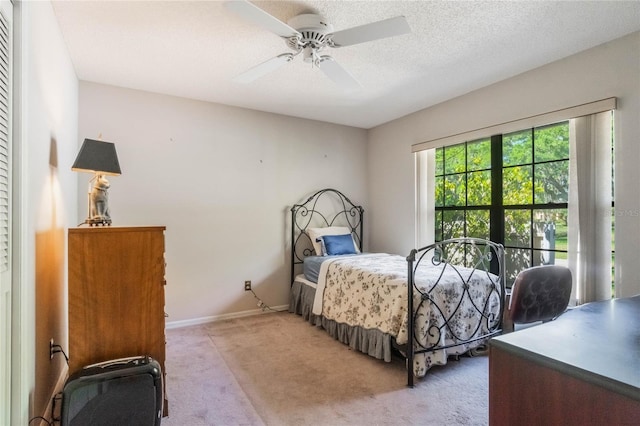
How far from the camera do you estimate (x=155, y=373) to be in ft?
5.41

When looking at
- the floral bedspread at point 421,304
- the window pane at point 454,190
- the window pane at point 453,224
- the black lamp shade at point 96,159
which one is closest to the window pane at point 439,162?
the window pane at point 454,190

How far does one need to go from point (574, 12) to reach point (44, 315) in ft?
11.9

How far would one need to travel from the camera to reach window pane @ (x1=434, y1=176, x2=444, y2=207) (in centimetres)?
393

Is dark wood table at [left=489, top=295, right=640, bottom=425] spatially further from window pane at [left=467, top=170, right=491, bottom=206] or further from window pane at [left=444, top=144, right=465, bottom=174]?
window pane at [left=444, top=144, right=465, bottom=174]

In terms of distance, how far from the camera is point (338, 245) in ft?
13.2

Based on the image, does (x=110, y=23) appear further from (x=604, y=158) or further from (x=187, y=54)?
(x=604, y=158)

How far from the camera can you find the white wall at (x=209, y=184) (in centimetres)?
326

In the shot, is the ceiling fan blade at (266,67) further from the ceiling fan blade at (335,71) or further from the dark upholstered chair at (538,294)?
the dark upholstered chair at (538,294)

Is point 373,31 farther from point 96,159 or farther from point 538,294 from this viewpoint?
point 96,159

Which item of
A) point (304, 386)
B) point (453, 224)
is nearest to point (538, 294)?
point (304, 386)

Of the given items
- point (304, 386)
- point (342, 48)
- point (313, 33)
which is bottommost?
point (304, 386)

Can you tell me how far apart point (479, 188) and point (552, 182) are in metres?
0.70

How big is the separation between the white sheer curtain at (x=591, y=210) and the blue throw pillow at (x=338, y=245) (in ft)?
7.18

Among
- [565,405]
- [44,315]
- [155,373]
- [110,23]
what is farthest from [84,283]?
[565,405]
